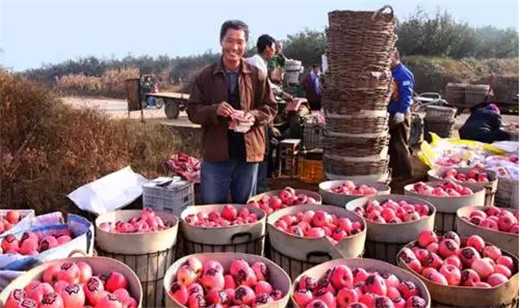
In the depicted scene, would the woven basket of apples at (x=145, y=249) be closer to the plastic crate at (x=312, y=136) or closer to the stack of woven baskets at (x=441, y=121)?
the plastic crate at (x=312, y=136)

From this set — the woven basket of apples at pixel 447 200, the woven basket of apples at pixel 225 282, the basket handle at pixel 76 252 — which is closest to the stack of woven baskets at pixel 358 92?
the woven basket of apples at pixel 447 200

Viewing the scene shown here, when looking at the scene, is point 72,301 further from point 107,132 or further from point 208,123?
point 107,132

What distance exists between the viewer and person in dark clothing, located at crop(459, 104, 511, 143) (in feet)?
25.1

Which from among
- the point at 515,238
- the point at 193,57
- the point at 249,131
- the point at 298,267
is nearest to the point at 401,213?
the point at 515,238

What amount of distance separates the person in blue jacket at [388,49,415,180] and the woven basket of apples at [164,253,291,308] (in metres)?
4.39

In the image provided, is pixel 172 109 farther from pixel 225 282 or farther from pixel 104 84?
pixel 104 84

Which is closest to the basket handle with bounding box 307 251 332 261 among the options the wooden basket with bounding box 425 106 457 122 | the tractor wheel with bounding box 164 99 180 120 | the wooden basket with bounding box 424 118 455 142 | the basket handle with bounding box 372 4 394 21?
the basket handle with bounding box 372 4 394 21

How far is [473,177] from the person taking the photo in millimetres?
4734

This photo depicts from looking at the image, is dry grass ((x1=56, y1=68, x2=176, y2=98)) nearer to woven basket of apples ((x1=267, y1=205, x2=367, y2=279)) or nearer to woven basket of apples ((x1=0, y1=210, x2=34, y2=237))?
woven basket of apples ((x1=0, y1=210, x2=34, y2=237))

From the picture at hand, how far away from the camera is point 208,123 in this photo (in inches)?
148

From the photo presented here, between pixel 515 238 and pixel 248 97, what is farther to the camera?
pixel 248 97

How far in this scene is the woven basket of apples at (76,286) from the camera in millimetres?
2186

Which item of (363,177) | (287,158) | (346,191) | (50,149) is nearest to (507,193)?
(363,177)

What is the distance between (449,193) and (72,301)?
9.93 ft
